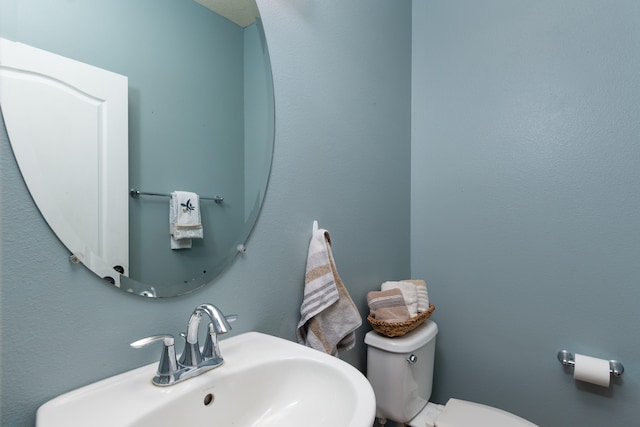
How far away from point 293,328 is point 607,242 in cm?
117

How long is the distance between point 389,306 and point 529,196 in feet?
2.44

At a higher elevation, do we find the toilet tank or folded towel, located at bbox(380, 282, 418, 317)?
folded towel, located at bbox(380, 282, 418, 317)

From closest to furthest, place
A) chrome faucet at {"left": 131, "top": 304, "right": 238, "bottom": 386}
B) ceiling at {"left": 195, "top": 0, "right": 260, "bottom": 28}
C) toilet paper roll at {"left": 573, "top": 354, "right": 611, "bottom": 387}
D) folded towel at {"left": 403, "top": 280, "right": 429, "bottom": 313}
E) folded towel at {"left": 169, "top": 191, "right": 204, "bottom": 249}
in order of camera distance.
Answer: chrome faucet at {"left": 131, "top": 304, "right": 238, "bottom": 386} < folded towel at {"left": 169, "top": 191, "right": 204, "bottom": 249} < ceiling at {"left": 195, "top": 0, "right": 260, "bottom": 28} < toilet paper roll at {"left": 573, "top": 354, "right": 611, "bottom": 387} < folded towel at {"left": 403, "top": 280, "right": 429, "bottom": 313}

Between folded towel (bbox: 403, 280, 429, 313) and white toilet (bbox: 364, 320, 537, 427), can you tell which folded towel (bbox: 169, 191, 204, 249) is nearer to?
white toilet (bbox: 364, 320, 537, 427)

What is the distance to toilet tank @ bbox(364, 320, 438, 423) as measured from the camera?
1180mm


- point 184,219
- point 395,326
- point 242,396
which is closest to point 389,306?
point 395,326

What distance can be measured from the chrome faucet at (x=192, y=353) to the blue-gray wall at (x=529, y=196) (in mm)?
1190

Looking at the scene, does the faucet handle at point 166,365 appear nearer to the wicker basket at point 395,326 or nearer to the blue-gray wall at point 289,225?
the blue-gray wall at point 289,225

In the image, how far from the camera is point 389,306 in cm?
124

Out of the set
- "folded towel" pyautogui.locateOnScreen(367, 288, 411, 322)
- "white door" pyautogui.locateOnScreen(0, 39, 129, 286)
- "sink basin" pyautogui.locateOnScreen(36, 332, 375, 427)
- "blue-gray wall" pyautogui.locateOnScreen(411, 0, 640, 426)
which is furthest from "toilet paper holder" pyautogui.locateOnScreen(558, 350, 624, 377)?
"white door" pyautogui.locateOnScreen(0, 39, 129, 286)

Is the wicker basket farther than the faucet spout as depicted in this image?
Yes

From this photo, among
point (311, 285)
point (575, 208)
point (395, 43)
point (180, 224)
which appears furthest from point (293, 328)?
point (395, 43)

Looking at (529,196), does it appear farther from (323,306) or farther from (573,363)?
(323,306)

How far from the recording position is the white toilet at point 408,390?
1153 mm
